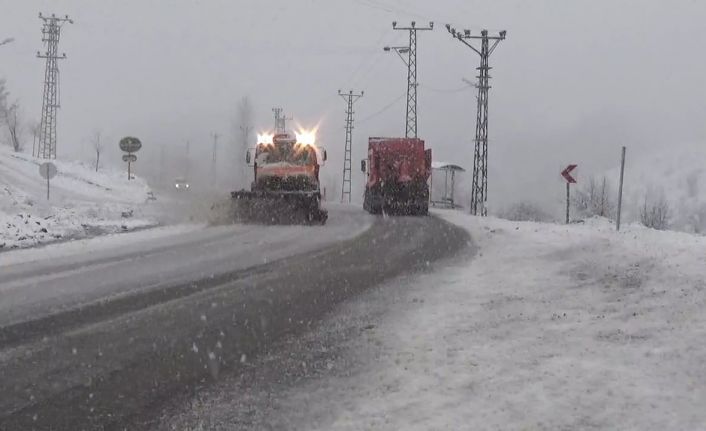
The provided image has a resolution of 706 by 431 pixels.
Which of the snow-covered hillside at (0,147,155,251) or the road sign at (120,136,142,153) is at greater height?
the road sign at (120,136,142,153)

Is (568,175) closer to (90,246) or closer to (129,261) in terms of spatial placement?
(90,246)

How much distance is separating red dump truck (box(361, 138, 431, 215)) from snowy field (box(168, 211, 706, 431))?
19.7 metres

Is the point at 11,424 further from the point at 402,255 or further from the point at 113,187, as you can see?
the point at 113,187

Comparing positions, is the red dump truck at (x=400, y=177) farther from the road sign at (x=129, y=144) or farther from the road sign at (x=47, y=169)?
the road sign at (x=47, y=169)

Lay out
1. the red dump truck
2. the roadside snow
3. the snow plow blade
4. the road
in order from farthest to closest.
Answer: the red dump truck
the snow plow blade
the roadside snow
the road

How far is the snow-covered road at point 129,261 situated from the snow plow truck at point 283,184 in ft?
6.87

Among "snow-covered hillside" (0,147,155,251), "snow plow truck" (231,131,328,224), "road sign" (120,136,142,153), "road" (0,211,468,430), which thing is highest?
"road sign" (120,136,142,153)

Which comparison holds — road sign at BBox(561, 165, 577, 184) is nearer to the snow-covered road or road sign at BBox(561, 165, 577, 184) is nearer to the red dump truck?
the snow-covered road

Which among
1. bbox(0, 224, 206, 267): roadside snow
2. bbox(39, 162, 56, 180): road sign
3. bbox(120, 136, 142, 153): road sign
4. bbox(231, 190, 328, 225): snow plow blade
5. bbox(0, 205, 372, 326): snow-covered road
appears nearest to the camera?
bbox(0, 205, 372, 326): snow-covered road

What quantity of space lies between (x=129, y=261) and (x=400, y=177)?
18893mm

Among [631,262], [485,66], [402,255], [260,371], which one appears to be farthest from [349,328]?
[485,66]

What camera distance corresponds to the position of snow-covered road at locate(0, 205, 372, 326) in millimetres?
7789

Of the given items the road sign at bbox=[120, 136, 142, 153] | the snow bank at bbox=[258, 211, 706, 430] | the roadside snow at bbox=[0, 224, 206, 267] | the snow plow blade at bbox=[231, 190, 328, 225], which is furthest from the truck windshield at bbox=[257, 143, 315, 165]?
the snow bank at bbox=[258, 211, 706, 430]

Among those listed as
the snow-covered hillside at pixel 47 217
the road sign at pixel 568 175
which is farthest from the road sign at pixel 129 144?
the road sign at pixel 568 175
